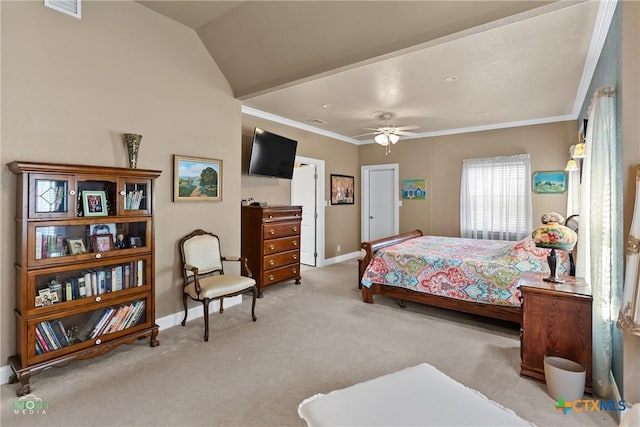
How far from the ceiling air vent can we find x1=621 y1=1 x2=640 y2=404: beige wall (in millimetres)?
3909

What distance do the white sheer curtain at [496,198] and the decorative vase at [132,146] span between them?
209 inches

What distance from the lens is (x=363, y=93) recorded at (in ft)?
13.4

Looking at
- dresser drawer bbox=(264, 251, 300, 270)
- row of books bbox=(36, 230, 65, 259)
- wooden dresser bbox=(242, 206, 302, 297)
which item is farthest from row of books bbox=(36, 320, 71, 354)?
dresser drawer bbox=(264, 251, 300, 270)

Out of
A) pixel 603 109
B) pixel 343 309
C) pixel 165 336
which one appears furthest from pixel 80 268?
pixel 603 109

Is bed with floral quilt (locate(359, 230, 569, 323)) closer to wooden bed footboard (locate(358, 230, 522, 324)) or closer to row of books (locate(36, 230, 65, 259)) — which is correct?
wooden bed footboard (locate(358, 230, 522, 324))

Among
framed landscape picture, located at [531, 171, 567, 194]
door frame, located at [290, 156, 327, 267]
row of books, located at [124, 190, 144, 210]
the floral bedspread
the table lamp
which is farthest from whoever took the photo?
door frame, located at [290, 156, 327, 267]

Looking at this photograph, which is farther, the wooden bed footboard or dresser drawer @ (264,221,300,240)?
dresser drawer @ (264,221,300,240)

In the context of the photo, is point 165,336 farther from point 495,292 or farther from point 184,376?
point 495,292

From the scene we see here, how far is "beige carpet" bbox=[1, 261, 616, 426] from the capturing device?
6.43 ft

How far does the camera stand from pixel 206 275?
3639mm

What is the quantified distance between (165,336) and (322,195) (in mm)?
3862

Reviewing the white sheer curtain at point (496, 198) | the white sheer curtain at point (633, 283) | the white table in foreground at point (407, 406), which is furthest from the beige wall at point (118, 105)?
the white sheer curtain at point (496, 198)

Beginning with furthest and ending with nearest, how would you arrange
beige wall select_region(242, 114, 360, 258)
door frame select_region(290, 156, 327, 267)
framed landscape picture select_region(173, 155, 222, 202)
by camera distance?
door frame select_region(290, 156, 327, 267), beige wall select_region(242, 114, 360, 258), framed landscape picture select_region(173, 155, 222, 202)

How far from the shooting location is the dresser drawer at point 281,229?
4426mm
